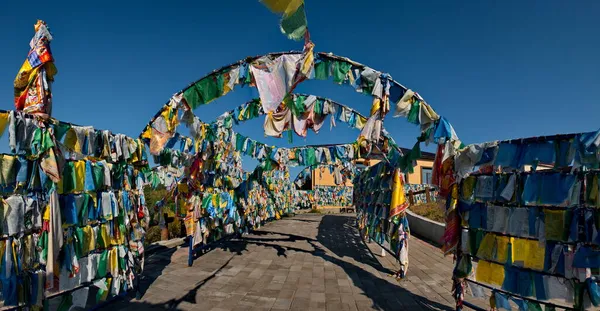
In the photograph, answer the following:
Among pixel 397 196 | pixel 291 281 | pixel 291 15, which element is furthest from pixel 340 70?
pixel 291 281

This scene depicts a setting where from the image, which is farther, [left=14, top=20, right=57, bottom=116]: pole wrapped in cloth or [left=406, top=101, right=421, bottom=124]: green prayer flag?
[left=406, top=101, right=421, bottom=124]: green prayer flag

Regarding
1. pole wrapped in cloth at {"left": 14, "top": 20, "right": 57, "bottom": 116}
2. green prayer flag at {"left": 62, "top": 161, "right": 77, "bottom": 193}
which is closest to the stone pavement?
green prayer flag at {"left": 62, "top": 161, "right": 77, "bottom": 193}

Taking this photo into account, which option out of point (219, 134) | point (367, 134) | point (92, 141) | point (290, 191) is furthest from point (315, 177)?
point (92, 141)

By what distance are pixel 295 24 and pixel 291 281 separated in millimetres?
5046

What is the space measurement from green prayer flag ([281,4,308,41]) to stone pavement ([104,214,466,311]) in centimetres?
428

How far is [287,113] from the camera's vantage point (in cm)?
836

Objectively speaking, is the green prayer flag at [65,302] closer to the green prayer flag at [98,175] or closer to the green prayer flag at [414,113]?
the green prayer flag at [98,175]

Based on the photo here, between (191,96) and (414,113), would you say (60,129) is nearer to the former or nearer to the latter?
(191,96)

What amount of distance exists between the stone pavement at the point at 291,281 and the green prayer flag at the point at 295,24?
4285 mm

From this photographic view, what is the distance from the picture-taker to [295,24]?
4.80m

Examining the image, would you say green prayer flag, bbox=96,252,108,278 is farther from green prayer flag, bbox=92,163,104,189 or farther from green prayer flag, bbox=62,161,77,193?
green prayer flag, bbox=62,161,77,193

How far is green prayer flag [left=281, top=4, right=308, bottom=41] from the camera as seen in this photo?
4.66 m

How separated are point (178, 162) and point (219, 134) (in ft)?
6.53

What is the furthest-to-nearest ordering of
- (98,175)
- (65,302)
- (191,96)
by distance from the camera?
1. (191,96)
2. (98,175)
3. (65,302)
